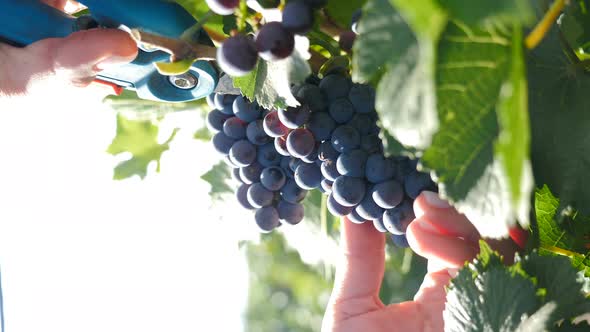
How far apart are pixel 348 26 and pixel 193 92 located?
18cm

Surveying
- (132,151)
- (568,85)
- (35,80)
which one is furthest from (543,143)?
(132,151)

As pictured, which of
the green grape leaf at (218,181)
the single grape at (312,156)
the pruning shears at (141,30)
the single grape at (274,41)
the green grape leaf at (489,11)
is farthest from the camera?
the green grape leaf at (218,181)

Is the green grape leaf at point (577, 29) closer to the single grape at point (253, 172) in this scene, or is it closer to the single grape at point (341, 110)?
the single grape at point (341, 110)

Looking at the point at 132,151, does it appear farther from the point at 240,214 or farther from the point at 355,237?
the point at 355,237

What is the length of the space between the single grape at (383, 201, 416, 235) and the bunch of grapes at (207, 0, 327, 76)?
24 centimetres

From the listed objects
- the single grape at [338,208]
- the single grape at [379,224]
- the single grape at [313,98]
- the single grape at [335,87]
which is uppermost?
the single grape at [335,87]

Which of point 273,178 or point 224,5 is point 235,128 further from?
point 224,5

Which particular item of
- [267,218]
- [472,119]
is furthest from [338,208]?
[472,119]

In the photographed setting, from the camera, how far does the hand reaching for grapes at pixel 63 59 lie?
0.58 meters

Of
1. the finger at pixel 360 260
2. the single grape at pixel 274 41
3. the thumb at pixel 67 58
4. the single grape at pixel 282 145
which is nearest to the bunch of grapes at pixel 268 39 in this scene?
the single grape at pixel 274 41

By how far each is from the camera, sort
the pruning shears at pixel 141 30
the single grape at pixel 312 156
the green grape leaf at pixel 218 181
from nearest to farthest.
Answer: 1. the pruning shears at pixel 141 30
2. the single grape at pixel 312 156
3. the green grape leaf at pixel 218 181

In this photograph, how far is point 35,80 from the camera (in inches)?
25.6

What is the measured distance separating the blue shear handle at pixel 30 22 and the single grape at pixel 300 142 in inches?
9.3

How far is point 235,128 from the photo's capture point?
2.56 feet
